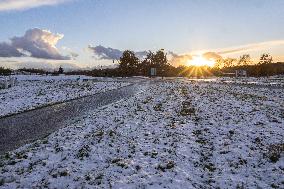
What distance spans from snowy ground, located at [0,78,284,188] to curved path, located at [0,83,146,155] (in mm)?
981

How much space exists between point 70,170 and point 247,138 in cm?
759

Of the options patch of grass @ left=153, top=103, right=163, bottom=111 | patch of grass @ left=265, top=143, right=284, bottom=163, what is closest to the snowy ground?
patch of grass @ left=265, top=143, right=284, bottom=163

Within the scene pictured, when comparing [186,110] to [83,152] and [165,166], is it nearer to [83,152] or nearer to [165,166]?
[83,152]

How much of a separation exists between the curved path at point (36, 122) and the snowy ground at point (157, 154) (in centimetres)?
98

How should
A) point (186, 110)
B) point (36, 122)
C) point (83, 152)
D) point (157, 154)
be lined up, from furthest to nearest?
point (186, 110)
point (36, 122)
point (83, 152)
point (157, 154)

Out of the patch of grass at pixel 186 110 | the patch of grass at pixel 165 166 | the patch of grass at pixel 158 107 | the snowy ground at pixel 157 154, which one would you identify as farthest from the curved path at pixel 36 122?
the patch of grass at pixel 165 166

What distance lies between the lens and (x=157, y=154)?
43.3ft

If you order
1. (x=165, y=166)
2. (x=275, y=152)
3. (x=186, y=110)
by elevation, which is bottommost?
(x=165, y=166)

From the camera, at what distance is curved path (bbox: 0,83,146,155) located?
16.2 meters

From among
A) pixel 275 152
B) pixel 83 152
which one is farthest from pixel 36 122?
pixel 275 152

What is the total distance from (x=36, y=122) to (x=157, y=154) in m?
9.67

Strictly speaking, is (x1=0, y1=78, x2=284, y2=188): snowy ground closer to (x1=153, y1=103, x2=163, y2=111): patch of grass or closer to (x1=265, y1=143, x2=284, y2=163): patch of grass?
(x1=265, y1=143, x2=284, y2=163): patch of grass

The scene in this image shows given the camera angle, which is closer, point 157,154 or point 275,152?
point 275,152

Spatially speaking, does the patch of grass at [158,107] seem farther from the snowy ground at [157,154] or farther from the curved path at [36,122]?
the curved path at [36,122]
